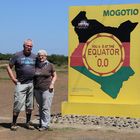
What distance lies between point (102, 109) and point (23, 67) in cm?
314

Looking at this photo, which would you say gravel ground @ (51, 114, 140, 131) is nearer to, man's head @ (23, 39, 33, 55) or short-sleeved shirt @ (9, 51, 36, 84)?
short-sleeved shirt @ (9, 51, 36, 84)

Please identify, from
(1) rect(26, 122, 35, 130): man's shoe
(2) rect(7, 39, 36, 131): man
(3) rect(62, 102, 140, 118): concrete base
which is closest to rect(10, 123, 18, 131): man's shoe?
(2) rect(7, 39, 36, 131): man

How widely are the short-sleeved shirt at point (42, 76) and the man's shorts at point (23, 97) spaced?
0.59 feet

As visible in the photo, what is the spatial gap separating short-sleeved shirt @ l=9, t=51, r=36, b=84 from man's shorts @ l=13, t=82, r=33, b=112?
4.7 inches

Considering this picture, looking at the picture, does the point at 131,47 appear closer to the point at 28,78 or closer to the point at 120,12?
the point at 120,12

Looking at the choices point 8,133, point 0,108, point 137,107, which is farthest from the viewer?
point 0,108

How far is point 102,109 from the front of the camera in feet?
46.3

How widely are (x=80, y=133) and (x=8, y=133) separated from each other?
63.7 inches

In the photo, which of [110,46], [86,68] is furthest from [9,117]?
[110,46]

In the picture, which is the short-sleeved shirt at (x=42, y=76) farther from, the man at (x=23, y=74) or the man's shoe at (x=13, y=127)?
the man's shoe at (x=13, y=127)

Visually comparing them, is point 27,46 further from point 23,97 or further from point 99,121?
point 99,121

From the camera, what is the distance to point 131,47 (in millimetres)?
14000

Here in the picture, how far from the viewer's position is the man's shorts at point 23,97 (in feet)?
38.9

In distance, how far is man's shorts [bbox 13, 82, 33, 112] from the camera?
11.9 meters
